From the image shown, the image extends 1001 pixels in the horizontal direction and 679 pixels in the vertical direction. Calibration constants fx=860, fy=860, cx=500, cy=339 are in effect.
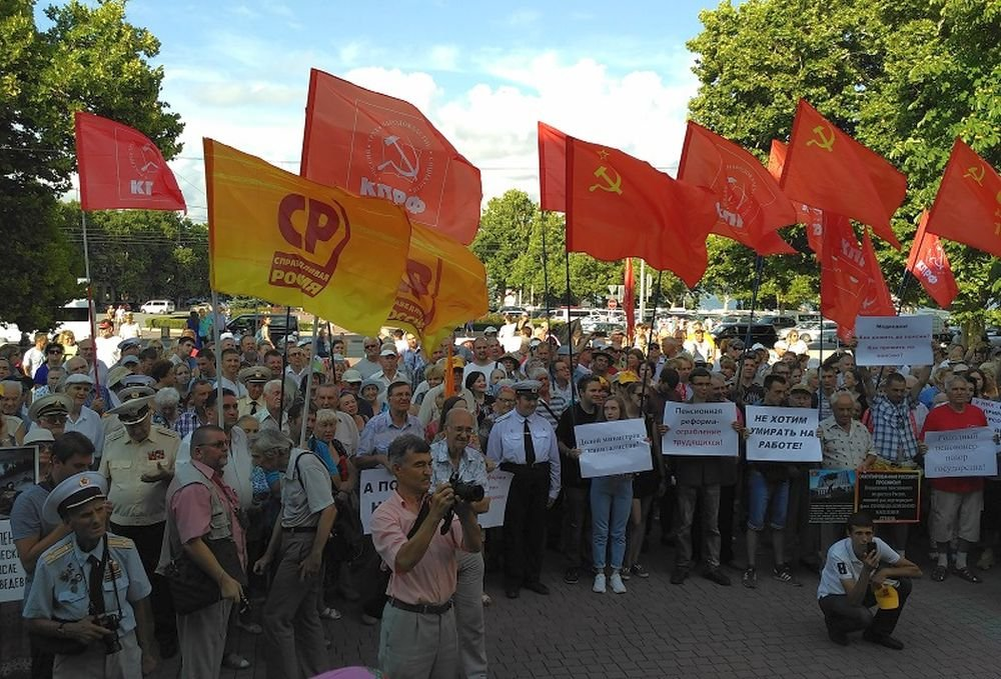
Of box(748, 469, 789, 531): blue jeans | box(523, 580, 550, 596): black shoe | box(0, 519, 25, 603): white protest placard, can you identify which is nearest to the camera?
box(0, 519, 25, 603): white protest placard

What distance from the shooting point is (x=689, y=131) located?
30.9 feet

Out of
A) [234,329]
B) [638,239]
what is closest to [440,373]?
[638,239]

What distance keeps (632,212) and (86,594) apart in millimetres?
5620

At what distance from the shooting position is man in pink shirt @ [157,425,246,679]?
4.72 meters

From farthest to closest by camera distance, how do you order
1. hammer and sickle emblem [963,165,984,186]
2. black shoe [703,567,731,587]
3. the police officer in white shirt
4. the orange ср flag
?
hammer and sickle emblem [963,165,984,186]
the orange ср flag
black shoe [703,567,731,587]
the police officer in white shirt

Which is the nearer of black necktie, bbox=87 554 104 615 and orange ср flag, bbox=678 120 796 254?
black necktie, bbox=87 554 104 615

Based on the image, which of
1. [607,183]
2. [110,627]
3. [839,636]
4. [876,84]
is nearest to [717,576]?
[839,636]

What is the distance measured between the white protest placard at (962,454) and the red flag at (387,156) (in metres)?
5.03

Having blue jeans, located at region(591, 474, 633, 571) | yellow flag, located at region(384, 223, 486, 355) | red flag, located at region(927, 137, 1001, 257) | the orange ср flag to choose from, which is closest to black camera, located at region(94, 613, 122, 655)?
yellow flag, located at region(384, 223, 486, 355)

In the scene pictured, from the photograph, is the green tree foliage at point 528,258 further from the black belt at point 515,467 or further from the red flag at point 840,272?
the black belt at point 515,467

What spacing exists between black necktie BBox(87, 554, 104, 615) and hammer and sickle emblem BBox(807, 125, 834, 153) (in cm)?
781

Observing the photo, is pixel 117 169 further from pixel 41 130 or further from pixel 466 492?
pixel 41 130

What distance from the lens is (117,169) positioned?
935 cm

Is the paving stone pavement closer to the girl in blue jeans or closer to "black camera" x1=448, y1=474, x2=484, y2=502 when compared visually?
the girl in blue jeans
